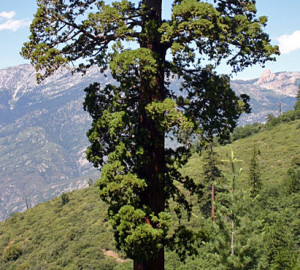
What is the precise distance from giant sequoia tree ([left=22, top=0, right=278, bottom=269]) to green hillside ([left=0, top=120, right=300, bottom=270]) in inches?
87.2

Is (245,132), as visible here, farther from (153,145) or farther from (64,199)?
(153,145)

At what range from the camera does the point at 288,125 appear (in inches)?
4358

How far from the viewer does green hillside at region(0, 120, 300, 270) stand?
14.4m

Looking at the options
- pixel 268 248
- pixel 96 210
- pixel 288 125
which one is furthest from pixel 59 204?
pixel 268 248

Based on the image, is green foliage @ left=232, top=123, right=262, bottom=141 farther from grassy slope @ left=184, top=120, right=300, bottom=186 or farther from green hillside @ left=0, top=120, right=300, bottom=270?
grassy slope @ left=184, top=120, right=300, bottom=186

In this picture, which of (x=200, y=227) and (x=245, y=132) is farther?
(x=245, y=132)

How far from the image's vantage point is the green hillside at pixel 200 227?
47.4 ft

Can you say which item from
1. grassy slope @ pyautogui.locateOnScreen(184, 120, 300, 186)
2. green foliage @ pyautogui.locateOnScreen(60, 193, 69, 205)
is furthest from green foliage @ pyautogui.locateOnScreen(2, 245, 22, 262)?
grassy slope @ pyautogui.locateOnScreen(184, 120, 300, 186)

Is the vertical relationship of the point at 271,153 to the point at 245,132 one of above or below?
below

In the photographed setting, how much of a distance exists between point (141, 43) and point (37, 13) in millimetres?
2815

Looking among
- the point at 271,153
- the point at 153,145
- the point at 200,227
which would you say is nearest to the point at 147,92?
the point at 153,145

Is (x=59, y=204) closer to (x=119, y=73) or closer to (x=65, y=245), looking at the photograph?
(x=65, y=245)

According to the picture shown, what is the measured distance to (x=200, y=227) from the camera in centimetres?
5775

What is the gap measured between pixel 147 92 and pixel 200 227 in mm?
50360
